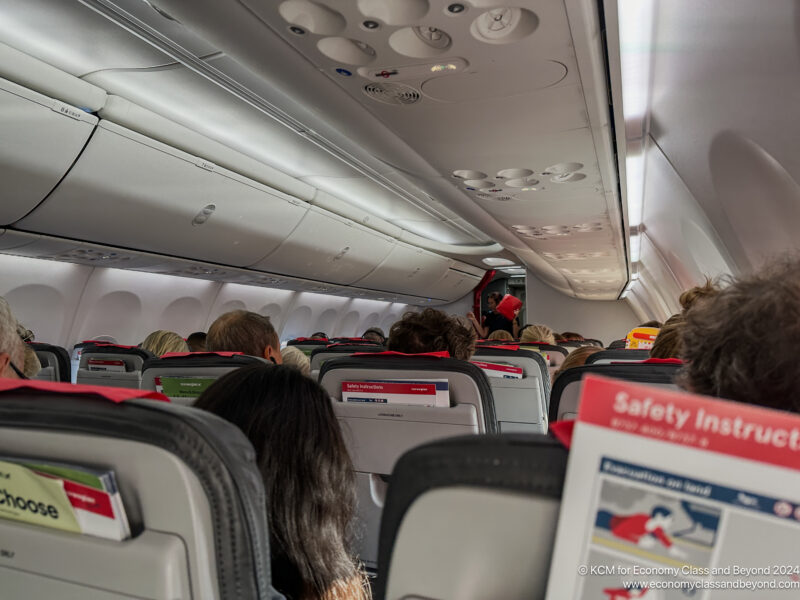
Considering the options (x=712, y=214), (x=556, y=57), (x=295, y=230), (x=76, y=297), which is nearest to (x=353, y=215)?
(x=295, y=230)

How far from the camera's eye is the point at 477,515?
0.70m

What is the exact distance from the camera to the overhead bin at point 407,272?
12.8 m

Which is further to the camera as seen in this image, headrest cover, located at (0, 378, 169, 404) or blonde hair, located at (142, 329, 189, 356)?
blonde hair, located at (142, 329, 189, 356)

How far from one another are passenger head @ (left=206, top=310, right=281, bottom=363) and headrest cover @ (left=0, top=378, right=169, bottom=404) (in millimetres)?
2667

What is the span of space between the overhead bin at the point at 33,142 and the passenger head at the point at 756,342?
4.37 metres

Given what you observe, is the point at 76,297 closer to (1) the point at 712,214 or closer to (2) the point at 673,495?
(1) the point at 712,214

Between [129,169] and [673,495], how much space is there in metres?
5.62

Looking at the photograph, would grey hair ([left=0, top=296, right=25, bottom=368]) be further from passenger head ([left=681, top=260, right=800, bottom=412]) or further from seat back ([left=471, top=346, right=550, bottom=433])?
seat back ([left=471, top=346, right=550, bottom=433])

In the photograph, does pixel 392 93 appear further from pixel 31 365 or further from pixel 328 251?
pixel 328 251

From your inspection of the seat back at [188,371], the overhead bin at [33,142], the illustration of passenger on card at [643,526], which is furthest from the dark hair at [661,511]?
the overhead bin at [33,142]

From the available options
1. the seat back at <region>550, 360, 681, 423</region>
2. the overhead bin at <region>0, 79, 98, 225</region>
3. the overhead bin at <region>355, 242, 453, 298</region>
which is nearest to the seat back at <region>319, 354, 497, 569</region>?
the seat back at <region>550, 360, 681, 423</region>

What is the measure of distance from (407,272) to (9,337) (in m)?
12.0

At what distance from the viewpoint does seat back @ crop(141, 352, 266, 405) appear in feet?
9.98

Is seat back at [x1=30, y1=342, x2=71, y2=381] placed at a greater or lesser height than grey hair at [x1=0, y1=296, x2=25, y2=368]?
lesser
